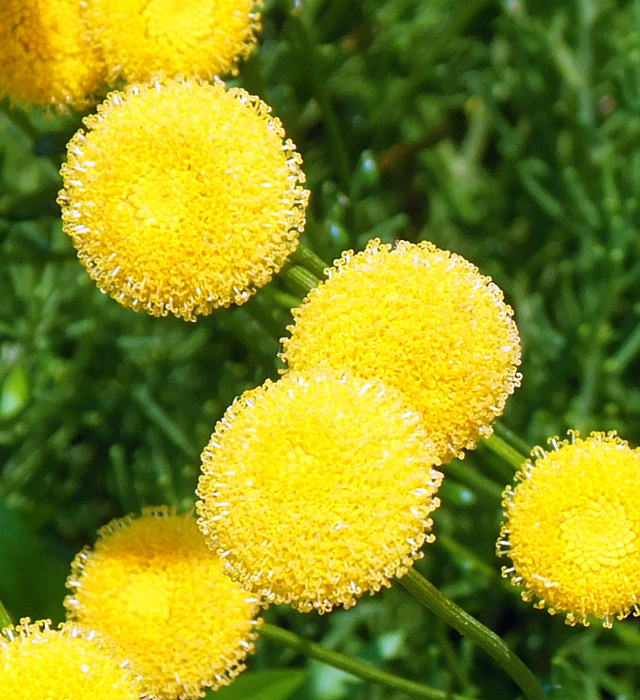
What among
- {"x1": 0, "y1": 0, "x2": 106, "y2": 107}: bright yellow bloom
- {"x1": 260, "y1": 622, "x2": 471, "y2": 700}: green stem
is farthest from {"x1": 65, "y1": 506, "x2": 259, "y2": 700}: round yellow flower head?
{"x1": 0, "y1": 0, "x2": 106, "y2": 107}: bright yellow bloom

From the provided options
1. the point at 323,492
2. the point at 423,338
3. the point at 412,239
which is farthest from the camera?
the point at 412,239

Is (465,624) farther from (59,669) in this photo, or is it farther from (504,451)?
(59,669)

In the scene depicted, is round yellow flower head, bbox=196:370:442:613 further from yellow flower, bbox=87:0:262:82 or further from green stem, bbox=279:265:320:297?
yellow flower, bbox=87:0:262:82

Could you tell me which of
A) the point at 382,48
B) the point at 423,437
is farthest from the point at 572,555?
the point at 382,48

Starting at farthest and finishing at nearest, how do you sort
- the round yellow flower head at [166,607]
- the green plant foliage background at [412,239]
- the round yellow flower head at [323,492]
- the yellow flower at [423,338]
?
1. the green plant foliage background at [412,239]
2. the round yellow flower head at [166,607]
3. the yellow flower at [423,338]
4. the round yellow flower head at [323,492]

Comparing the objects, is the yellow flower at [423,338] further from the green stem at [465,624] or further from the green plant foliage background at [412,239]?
the green plant foliage background at [412,239]

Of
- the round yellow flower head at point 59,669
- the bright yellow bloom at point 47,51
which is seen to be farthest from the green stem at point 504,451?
the bright yellow bloom at point 47,51

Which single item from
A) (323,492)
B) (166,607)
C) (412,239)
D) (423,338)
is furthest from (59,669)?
(412,239)
